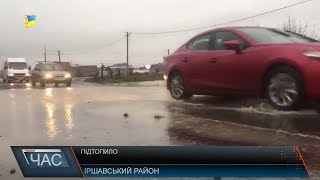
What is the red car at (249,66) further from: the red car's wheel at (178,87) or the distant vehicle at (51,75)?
the distant vehicle at (51,75)

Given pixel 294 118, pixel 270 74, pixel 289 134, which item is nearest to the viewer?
pixel 289 134

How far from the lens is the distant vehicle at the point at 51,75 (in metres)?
23.5

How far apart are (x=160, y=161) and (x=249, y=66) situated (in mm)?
4952

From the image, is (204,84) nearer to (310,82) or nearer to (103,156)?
(310,82)

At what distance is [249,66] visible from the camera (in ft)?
24.7

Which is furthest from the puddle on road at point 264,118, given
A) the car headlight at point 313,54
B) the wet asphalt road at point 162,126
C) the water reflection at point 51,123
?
the water reflection at point 51,123

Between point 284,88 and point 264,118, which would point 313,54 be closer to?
point 284,88

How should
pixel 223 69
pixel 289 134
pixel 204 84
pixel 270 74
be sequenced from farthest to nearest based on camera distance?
pixel 204 84 → pixel 223 69 → pixel 270 74 → pixel 289 134

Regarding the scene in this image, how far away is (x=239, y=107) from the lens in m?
8.30

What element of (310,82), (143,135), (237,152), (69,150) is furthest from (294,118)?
(69,150)

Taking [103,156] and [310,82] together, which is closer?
[103,156]

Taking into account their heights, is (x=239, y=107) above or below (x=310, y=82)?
below

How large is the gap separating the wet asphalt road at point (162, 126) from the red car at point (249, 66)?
34 cm

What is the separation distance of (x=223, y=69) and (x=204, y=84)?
70 centimetres
